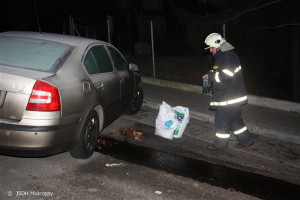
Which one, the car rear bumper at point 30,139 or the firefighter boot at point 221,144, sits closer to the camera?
the car rear bumper at point 30,139

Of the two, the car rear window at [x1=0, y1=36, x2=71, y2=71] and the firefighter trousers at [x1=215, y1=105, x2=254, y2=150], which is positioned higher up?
the car rear window at [x1=0, y1=36, x2=71, y2=71]

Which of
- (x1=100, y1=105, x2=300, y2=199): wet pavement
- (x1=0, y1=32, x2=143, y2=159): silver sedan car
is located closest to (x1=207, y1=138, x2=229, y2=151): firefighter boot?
(x1=100, y1=105, x2=300, y2=199): wet pavement

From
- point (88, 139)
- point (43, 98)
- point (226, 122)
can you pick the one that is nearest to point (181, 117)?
point (226, 122)

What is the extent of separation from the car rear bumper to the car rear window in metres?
0.81

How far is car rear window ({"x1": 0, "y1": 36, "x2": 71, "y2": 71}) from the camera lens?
4.61 meters

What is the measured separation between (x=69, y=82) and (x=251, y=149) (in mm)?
3296

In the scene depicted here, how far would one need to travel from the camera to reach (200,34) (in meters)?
11.4

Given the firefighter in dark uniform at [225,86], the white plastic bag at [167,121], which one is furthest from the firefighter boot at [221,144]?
the white plastic bag at [167,121]

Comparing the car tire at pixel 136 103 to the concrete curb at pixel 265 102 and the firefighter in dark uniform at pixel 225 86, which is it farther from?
the concrete curb at pixel 265 102

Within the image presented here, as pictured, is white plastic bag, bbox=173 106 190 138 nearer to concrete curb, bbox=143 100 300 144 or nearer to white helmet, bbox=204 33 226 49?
white helmet, bbox=204 33 226 49

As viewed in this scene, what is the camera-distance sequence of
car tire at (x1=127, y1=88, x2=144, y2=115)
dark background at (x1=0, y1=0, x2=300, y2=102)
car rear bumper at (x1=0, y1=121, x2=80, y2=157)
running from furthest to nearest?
dark background at (x1=0, y1=0, x2=300, y2=102)
car tire at (x1=127, y1=88, x2=144, y2=115)
car rear bumper at (x1=0, y1=121, x2=80, y2=157)

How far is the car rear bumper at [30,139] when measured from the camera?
4090mm

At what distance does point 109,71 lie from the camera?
5.89 meters

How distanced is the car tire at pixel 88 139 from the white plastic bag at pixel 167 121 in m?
1.33
